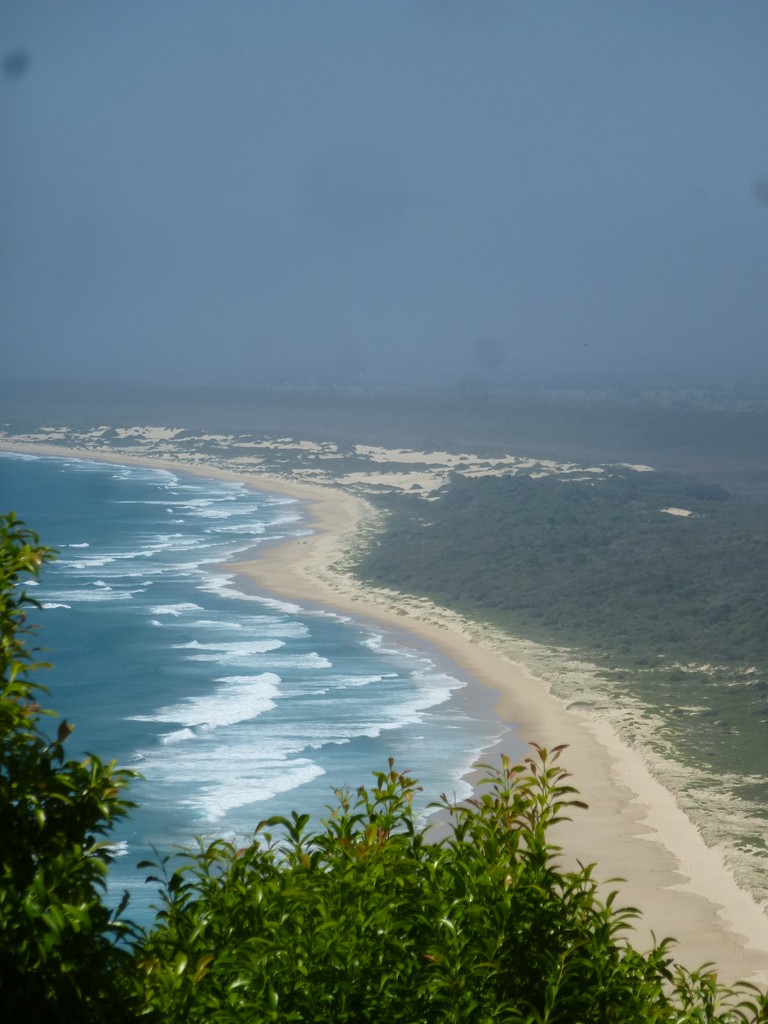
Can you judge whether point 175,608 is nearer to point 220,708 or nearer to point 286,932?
point 220,708

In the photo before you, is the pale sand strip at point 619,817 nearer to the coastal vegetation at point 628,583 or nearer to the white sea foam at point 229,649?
the coastal vegetation at point 628,583

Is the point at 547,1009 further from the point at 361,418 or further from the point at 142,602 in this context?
the point at 361,418

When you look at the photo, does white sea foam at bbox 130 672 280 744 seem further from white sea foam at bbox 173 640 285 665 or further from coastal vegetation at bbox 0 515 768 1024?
coastal vegetation at bbox 0 515 768 1024

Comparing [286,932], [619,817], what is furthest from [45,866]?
[619,817]

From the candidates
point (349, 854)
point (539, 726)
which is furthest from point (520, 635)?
point (349, 854)

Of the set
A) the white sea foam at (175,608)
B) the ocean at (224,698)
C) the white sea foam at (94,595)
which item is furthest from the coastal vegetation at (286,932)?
→ the white sea foam at (94,595)
